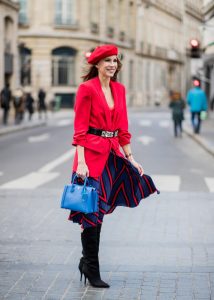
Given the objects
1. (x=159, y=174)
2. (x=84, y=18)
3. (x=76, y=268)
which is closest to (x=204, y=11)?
(x=84, y=18)

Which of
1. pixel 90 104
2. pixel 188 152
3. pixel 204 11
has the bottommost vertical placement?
pixel 188 152

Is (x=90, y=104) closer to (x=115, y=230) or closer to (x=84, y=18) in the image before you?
(x=115, y=230)

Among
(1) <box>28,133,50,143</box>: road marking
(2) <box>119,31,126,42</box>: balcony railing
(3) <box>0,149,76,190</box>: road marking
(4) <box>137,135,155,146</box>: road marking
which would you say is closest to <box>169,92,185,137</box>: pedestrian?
(4) <box>137,135,155,146</box>: road marking

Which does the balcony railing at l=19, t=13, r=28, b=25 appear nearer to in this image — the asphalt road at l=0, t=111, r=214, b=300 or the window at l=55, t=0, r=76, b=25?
the window at l=55, t=0, r=76, b=25

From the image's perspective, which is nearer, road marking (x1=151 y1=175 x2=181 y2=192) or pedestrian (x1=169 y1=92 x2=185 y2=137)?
road marking (x1=151 y1=175 x2=181 y2=192)

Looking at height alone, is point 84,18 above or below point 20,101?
above

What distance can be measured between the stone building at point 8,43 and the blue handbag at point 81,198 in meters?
34.3

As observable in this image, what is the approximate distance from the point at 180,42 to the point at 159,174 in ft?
267

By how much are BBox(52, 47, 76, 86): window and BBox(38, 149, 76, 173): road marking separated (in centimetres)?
4042

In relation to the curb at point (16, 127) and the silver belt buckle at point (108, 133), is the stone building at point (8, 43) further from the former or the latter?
the silver belt buckle at point (108, 133)

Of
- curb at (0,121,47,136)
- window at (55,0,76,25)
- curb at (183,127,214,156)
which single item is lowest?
curb at (0,121,47,136)

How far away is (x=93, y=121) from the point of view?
19.6 feet

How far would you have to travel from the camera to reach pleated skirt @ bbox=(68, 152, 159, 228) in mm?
5977

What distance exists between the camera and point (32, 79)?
60.2 meters
